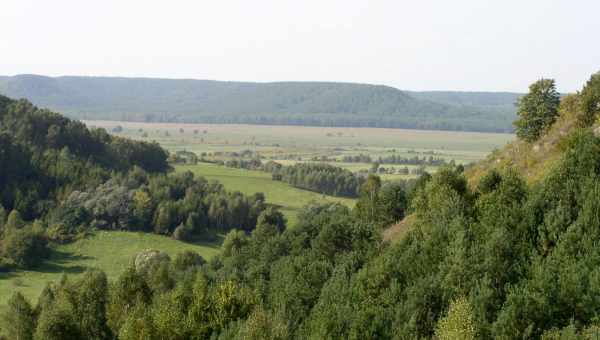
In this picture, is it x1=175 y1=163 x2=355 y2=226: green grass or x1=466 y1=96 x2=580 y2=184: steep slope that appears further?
x1=175 y1=163 x2=355 y2=226: green grass

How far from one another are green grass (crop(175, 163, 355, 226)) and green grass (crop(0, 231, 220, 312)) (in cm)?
2759

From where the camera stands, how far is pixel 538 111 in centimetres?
6006

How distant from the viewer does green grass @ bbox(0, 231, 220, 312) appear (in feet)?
317

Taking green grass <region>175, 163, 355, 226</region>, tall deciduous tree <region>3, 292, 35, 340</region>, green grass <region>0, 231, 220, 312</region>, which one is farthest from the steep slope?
green grass <region>175, 163, 355, 226</region>

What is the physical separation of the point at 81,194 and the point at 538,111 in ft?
337

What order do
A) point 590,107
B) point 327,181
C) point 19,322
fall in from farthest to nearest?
1. point 327,181
2. point 19,322
3. point 590,107

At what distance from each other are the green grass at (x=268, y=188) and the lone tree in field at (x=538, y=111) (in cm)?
8114

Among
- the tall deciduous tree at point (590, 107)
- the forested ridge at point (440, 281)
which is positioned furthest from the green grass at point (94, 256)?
the tall deciduous tree at point (590, 107)

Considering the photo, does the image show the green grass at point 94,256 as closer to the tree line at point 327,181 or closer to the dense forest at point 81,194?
the dense forest at point 81,194

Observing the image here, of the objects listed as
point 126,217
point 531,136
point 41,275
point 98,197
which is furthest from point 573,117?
point 98,197

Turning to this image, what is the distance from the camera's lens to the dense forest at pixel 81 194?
12394 cm

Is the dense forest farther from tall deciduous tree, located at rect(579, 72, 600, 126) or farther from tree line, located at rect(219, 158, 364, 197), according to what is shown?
tall deciduous tree, located at rect(579, 72, 600, 126)

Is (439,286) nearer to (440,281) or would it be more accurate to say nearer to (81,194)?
(440,281)

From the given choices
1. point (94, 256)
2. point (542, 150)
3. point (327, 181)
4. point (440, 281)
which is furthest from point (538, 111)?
point (327, 181)
